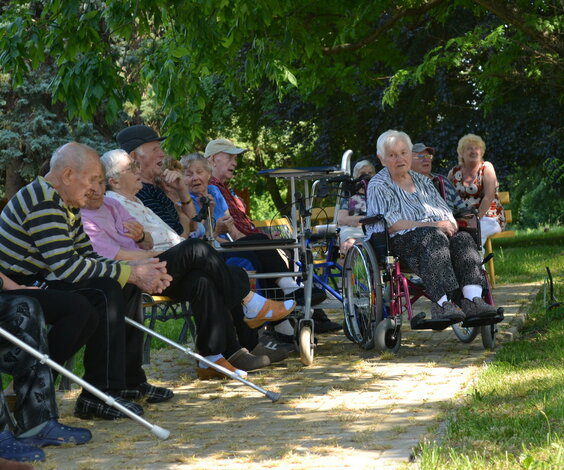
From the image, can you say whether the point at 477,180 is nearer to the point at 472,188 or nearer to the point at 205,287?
the point at 472,188

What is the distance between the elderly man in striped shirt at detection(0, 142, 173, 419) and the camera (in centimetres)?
500

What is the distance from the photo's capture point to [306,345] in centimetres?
671

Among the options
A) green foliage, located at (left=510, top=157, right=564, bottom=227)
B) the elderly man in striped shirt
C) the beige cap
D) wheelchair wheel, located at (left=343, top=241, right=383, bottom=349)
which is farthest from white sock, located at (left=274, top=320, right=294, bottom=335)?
green foliage, located at (left=510, top=157, right=564, bottom=227)

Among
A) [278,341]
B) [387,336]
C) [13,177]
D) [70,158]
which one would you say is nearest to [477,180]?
[278,341]

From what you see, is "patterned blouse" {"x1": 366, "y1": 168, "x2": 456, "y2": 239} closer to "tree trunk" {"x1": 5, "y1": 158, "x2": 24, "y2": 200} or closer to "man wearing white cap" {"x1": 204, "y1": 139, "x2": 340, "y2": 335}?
"man wearing white cap" {"x1": 204, "y1": 139, "x2": 340, "y2": 335}

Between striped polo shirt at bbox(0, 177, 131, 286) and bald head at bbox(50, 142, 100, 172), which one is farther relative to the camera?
bald head at bbox(50, 142, 100, 172)

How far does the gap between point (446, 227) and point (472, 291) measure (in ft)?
1.66

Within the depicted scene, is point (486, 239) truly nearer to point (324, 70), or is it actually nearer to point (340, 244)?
point (340, 244)

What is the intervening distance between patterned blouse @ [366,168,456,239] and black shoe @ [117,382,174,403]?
2.11 meters

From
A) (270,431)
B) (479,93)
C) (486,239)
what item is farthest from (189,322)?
(479,93)

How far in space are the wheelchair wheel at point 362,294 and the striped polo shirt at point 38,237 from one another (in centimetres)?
240

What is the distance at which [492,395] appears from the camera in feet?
16.5

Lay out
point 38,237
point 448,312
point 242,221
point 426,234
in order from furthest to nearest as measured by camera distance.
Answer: point 242,221 → point 426,234 → point 448,312 → point 38,237

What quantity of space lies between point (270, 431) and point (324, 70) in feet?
39.0
